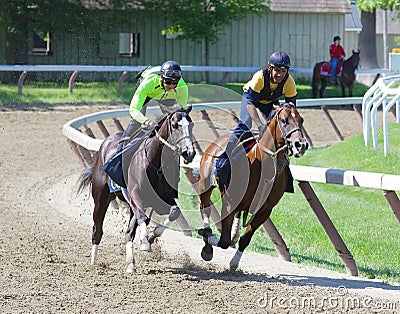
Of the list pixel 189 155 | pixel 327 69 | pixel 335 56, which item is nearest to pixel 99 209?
pixel 189 155

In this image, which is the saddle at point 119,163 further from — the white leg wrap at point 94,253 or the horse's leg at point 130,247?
the white leg wrap at point 94,253

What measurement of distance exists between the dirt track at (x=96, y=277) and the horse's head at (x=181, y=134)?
3.38ft

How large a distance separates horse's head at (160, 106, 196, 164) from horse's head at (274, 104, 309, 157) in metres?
0.74

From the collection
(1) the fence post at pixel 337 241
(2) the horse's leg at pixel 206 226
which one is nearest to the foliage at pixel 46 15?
(2) the horse's leg at pixel 206 226

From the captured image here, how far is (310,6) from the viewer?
111ft

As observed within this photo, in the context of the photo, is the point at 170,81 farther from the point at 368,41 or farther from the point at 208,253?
the point at 368,41

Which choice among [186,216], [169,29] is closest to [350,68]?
[169,29]

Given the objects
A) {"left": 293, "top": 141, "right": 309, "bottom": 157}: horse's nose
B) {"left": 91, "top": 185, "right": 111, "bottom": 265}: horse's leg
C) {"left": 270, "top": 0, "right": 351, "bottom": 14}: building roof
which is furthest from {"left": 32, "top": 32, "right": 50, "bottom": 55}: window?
{"left": 293, "top": 141, "right": 309, "bottom": 157}: horse's nose

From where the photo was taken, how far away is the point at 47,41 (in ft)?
108

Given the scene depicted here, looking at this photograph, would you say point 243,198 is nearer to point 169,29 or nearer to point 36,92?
point 36,92

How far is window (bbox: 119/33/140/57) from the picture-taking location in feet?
107

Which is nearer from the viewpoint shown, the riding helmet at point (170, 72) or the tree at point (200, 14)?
the riding helmet at point (170, 72)

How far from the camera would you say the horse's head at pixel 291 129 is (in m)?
7.24

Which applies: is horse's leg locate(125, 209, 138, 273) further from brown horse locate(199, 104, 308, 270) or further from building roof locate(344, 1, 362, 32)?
building roof locate(344, 1, 362, 32)
